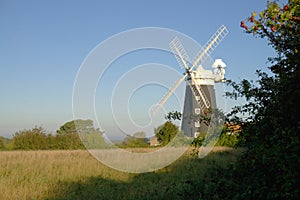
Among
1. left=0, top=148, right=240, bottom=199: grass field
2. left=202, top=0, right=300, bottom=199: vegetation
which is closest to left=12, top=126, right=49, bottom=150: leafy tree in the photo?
left=0, top=148, right=240, bottom=199: grass field

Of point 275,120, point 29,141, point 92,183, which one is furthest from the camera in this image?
point 29,141

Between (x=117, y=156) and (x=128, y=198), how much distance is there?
536 cm

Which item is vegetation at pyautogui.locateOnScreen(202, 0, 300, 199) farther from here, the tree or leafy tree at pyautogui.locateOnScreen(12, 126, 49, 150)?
leafy tree at pyautogui.locateOnScreen(12, 126, 49, 150)

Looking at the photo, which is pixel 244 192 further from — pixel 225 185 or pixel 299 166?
pixel 299 166

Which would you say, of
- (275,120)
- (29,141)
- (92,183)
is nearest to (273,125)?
(275,120)

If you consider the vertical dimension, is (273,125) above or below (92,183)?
above

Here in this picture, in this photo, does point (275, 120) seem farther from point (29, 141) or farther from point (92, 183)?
point (29, 141)

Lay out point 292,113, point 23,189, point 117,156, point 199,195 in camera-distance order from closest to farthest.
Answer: point 292,113
point 199,195
point 23,189
point 117,156

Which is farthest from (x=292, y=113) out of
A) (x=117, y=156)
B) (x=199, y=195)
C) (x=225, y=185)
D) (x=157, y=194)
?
(x=117, y=156)

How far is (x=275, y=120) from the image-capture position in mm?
2949

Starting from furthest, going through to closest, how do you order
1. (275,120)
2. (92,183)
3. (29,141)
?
(29,141) < (92,183) < (275,120)

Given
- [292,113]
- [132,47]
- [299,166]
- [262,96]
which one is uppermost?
[132,47]

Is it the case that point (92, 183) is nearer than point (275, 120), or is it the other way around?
point (275, 120)

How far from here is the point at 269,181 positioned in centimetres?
302
